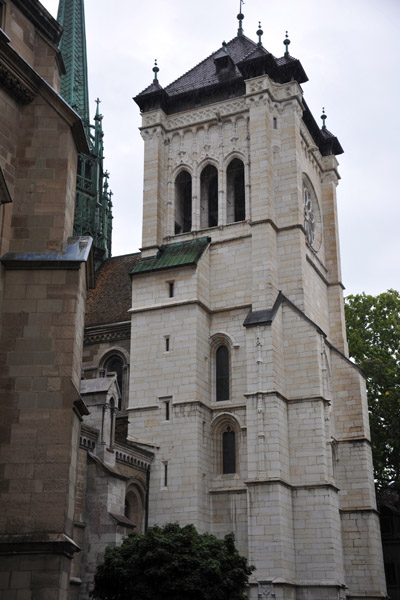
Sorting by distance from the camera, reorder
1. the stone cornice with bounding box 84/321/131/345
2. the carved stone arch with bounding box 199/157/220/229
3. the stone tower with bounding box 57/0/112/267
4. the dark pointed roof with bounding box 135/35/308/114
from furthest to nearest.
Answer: the stone tower with bounding box 57/0/112/267, the carved stone arch with bounding box 199/157/220/229, the dark pointed roof with bounding box 135/35/308/114, the stone cornice with bounding box 84/321/131/345

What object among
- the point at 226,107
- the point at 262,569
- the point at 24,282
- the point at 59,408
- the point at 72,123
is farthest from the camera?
the point at 226,107

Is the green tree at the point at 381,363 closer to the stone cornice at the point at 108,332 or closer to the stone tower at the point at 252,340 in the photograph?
the stone tower at the point at 252,340

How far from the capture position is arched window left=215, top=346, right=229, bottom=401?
98.8ft

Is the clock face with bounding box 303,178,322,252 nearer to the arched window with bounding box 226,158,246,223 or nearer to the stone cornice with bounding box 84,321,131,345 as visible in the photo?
the arched window with bounding box 226,158,246,223

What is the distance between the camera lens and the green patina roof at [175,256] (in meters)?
31.8

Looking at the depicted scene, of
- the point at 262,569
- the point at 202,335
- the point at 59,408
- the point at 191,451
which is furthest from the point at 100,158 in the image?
the point at 59,408

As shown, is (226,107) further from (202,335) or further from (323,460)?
(323,460)

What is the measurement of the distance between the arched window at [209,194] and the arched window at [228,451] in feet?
32.2

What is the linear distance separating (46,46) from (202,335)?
17.8 m

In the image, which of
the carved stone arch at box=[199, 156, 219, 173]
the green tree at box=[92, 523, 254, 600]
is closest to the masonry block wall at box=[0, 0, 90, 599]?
the green tree at box=[92, 523, 254, 600]

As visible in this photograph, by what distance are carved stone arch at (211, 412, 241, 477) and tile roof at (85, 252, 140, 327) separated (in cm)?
702

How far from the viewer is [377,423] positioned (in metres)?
36.0

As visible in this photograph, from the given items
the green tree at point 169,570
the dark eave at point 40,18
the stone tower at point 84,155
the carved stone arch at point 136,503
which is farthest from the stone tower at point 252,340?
the dark eave at point 40,18

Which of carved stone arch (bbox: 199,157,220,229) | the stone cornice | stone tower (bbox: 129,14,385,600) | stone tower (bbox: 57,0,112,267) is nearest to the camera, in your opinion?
stone tower (bbox: 129,14,385,600)
